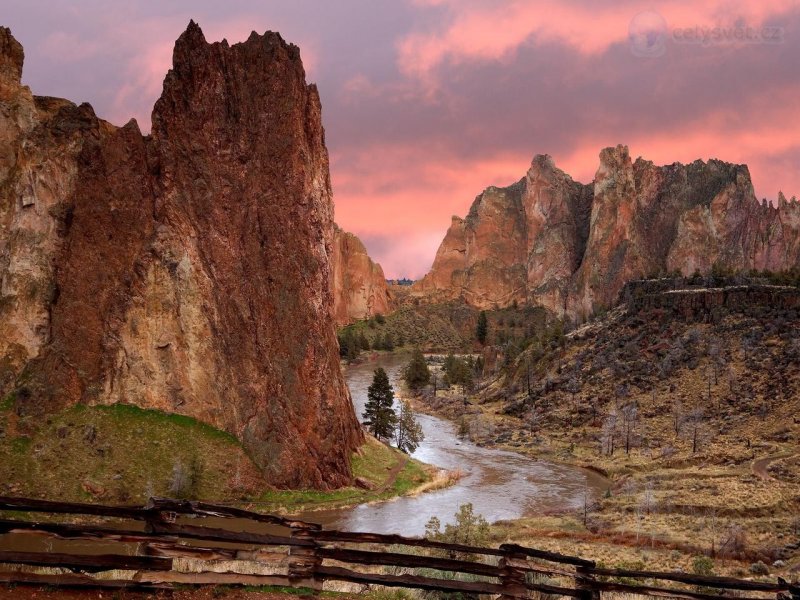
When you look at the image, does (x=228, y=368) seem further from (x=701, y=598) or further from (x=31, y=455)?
(x=701, y=598)

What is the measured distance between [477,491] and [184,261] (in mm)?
36298

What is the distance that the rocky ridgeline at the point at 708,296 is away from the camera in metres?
107

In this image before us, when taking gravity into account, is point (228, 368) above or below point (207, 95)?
below

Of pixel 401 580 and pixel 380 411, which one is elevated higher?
pixel 380 411

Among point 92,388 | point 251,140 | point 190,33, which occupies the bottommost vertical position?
point 92,388

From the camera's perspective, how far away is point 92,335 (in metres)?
54.1

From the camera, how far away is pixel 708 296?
11362 cm

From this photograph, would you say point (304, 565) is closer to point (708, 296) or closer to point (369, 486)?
point (369, 486)

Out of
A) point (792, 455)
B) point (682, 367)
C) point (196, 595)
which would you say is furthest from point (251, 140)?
point (682, 367)

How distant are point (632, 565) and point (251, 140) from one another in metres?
46.9

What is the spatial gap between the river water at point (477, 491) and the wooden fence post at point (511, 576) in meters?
35.4

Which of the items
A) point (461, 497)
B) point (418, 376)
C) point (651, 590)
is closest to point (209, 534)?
point (651, 590)

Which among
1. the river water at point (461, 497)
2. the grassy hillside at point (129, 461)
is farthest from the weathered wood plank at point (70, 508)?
the grassy hillside at point (129, 461)

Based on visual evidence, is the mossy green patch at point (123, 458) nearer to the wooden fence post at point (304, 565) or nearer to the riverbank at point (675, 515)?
the riverbank at point (675, 515)
